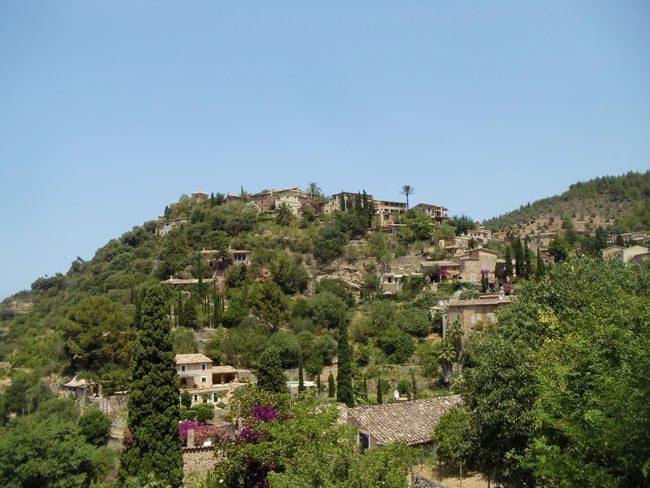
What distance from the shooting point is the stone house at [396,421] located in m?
22.5

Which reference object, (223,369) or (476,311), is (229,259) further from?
(476,311)

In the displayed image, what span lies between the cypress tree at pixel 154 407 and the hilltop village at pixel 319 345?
0.29 feet

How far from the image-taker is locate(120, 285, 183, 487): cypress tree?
22.6 m

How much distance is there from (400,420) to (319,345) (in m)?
26.3

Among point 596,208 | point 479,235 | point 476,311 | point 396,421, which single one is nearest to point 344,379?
point 476,311

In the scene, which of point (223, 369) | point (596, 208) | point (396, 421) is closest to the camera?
point (396, 421)

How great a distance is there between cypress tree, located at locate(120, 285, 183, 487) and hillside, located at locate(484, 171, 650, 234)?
291ft

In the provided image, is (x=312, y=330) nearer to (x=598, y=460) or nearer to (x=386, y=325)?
(x=386, y=325)

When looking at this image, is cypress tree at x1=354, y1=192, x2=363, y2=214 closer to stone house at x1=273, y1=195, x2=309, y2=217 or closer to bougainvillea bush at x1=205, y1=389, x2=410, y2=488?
stone house at x1=273, y1=195, x2=309, y2=217

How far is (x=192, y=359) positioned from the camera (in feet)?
150

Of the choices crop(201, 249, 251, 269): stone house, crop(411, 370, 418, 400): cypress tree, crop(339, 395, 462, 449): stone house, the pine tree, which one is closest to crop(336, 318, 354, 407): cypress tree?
crop(411, 370, 418, 400): cypress tree

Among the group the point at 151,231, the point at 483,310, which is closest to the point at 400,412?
the point at 483,310

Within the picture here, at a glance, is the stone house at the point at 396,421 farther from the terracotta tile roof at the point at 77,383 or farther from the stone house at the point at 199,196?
the stone house at the point at 199,196

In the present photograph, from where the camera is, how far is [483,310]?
4522 cm
